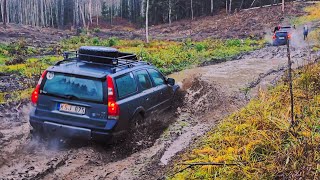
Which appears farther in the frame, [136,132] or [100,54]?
[100,54]

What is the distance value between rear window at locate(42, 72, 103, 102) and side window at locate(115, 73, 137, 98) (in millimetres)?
348

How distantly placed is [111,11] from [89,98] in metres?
82.6

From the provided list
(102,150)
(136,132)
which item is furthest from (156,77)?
(102,150)

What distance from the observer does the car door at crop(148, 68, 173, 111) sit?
845 cm

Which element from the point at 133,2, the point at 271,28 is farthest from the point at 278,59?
the point at 133,2

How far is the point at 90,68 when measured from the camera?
23.5 feet

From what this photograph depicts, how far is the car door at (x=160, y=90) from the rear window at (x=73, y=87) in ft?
5.81

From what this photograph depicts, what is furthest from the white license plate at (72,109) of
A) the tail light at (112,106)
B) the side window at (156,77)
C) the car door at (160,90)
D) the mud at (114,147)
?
the side window at (156,77)

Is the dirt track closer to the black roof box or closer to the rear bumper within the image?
the rear bumper

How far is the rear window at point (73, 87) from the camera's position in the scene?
6816 mm

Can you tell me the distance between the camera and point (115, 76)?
702cm

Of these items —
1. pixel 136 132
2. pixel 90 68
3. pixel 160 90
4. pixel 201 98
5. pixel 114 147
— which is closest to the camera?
pixel 114 147

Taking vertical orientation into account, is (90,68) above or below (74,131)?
above

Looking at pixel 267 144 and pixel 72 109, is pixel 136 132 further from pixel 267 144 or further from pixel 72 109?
pixel 267 144
